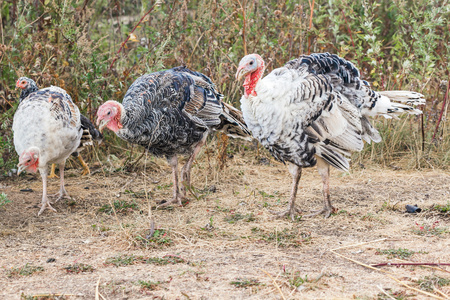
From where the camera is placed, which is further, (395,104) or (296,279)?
(395,104)

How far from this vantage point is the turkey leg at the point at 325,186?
5.14 m

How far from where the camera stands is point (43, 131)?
5.42m

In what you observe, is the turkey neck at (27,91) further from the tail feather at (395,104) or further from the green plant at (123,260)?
the tail feather at (395,104)

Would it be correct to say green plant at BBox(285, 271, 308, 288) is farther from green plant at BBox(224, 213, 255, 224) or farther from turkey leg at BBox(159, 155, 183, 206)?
turkey leg at BBox(159, 155, 183, 206)

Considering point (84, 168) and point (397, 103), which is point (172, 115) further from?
point (397, 103)

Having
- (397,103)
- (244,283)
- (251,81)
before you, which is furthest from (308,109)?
(244,283)

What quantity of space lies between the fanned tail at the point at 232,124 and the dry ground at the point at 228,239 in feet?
1.92

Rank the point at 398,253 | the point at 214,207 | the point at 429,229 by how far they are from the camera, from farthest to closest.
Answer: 1. the point at 214,207
2. the point at 429,229
3. the point at 398,253

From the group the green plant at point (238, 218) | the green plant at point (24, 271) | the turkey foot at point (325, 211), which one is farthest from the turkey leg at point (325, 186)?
the green plant at point (24, 271)

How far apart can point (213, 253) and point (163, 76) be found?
2.21 metres

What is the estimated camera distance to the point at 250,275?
12.3ft

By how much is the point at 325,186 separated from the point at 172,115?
167cm

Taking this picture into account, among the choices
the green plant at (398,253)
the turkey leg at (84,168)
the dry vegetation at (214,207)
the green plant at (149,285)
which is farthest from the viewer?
the turkey leg at (84,168)

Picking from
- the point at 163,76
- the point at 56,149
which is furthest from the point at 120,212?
the point at 163,76
